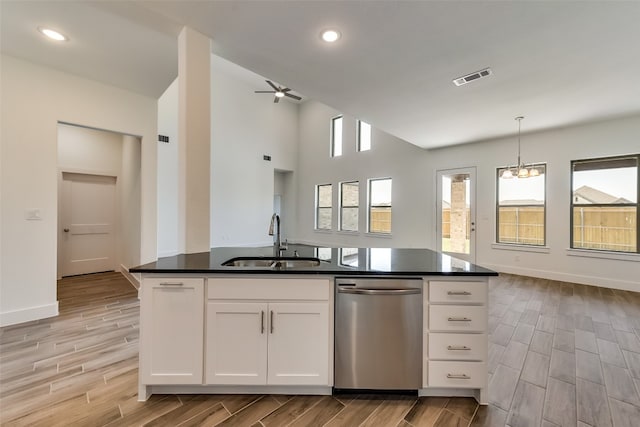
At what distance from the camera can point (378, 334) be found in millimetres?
1682

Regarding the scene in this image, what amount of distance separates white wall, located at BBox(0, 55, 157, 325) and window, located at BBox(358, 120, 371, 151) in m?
6.23

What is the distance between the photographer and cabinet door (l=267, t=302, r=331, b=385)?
1.68m

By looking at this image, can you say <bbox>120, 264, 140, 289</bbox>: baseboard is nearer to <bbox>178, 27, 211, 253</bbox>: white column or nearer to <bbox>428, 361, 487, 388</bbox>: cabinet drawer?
<bbox>178, 27, 211, 253</bbox>: white column

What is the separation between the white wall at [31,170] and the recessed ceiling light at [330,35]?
3011 millimetres

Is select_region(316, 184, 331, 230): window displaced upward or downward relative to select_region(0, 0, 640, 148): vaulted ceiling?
downward

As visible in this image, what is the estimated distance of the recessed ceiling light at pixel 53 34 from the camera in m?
2.33

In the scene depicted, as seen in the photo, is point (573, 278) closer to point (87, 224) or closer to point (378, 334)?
point (378, 334)

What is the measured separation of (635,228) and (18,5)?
7.91 meters

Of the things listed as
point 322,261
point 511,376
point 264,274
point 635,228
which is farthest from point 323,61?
point 635,228

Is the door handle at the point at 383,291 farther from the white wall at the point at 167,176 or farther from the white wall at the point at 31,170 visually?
the white wall at the point at 167,176

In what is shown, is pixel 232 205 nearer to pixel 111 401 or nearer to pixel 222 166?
pixel 222 166

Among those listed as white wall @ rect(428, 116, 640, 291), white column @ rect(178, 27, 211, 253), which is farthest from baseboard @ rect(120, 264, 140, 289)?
white wall @ rect(428, 116, 640, 291)

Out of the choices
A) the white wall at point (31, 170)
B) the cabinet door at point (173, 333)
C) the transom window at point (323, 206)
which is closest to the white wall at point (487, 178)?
the transom window at point (323, 206)

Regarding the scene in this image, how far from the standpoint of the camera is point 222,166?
7.54m
